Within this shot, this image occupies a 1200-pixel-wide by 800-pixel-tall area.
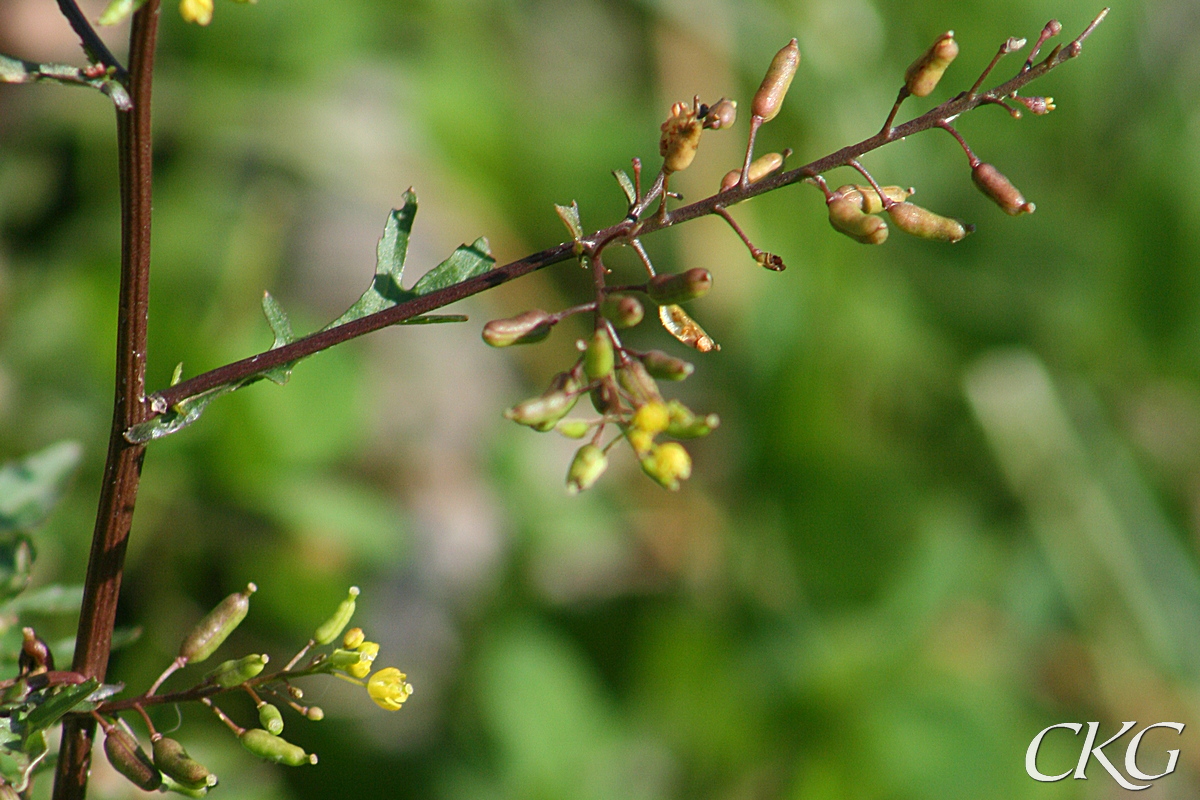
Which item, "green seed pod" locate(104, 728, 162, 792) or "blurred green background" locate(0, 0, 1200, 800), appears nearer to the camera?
"green seed pod" locate(104, 728, 162, 792)

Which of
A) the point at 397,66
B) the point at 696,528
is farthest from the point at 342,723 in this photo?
the point at 397,66

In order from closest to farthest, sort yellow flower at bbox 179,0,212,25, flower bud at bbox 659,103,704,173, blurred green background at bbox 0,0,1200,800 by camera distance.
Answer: yellow flower at bbox 179,0,212,25 → flower bud at bbox 659,103,704,173 → blurred green background at bbox 0,0,1200,800

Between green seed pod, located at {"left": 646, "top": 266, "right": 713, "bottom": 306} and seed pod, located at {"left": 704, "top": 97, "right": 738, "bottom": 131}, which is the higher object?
seed pod, located at {"left": 704, "top": 97, "right": 738, "bottom": 131}

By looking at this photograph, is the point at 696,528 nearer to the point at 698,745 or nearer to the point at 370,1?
the point at 698,745

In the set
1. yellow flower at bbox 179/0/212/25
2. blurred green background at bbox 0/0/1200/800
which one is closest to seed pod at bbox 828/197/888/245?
yellow flower at bbox 179/0/212/25

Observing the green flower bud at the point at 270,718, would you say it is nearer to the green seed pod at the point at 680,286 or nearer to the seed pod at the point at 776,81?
the green seed pod at the point at 680,286

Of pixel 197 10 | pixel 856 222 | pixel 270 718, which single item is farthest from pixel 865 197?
pixel 270 718

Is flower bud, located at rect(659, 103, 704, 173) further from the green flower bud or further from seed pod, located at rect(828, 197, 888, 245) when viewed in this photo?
the green flower bud
